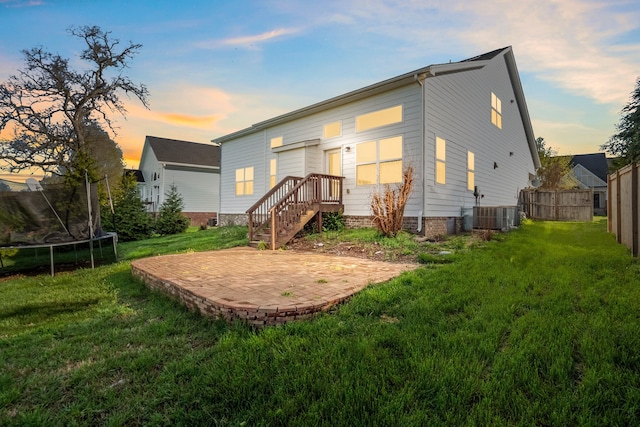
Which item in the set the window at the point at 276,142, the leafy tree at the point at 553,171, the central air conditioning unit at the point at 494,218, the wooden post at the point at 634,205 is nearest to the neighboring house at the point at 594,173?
the leafy tree at the point at 553,171

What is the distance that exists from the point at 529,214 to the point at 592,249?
10.7 metres

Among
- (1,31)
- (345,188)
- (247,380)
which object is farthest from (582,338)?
(1,31)

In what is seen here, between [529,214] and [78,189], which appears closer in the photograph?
[78,189]

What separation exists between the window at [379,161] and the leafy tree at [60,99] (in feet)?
47.8

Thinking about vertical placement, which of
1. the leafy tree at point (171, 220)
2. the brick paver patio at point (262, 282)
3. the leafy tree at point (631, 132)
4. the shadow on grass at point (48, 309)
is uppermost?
the leafy tree at point (631, 132)

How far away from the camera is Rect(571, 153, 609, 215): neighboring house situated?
28.8m

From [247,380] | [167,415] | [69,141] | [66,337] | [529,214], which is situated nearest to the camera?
[167,415]

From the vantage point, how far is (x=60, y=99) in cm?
1648

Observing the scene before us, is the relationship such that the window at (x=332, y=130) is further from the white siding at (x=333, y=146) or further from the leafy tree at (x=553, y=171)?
the leafy tree at (x=553, y=171)

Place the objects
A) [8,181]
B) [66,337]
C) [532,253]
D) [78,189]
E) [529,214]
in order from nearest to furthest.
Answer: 1. [66,337]
2. [532,253]
3. [78,189]
4. [8,181]
5. [529,214]

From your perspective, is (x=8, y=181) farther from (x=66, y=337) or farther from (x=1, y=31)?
(x=66, y=337)

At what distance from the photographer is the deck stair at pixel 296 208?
8163 millimetres

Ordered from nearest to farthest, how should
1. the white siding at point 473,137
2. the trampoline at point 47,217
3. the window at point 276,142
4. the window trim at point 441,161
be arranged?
1. the trampoline at point 47,217
2. the white siding at point 473,137
3. the window trim at point 441,161
4. the window at point 276,142

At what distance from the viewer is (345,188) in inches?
395
